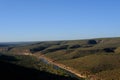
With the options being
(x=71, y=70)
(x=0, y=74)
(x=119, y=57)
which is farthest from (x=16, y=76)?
(x=119, y=57)

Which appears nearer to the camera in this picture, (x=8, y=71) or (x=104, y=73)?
(x=8, y=71)

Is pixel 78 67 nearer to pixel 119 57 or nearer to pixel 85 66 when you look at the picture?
pixel 85 66

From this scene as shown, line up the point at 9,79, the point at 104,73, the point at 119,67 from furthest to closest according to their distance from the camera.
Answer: the point at 119,67 → the point at 104,73 → the point at 9,79

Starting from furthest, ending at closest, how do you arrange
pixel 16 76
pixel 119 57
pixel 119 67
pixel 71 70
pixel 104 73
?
pixel 119 57, pixel 71 70, pixel 119 67, pixel 104 73, pixel 16 76

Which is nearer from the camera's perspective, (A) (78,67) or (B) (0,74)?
(B) (0,74)

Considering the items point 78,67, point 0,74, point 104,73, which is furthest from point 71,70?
point 0,74

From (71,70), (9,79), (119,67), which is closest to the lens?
(9,79)

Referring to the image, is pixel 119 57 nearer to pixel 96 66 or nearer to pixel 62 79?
pixel 96 66

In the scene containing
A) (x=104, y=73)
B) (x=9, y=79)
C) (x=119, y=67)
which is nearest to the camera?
(x=9, y=79)
